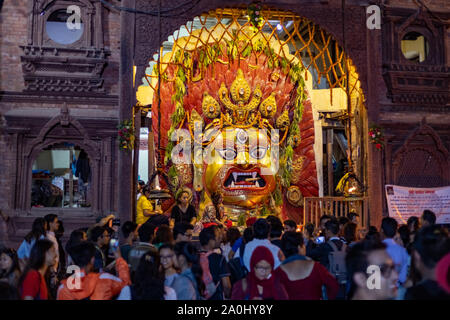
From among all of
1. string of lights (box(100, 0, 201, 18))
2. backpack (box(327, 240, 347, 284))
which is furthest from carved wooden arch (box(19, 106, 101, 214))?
backpack (box(327, 240, 347, 284))

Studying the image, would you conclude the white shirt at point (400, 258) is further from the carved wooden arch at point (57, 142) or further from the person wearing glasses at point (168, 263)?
the carved wooden arch at point (57, 142)

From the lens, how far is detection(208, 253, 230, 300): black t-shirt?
5.26 m

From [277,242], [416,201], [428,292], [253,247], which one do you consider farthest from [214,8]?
[428,292]

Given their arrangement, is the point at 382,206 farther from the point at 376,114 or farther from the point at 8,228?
the point at 8,228

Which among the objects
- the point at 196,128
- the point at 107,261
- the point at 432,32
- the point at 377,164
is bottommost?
the point at 107,261

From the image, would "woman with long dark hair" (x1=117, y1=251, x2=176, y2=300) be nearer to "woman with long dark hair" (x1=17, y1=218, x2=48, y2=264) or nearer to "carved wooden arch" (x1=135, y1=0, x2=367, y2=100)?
"woman with long dark hair" (x1=17, y1=218, x2=48, y2=264)

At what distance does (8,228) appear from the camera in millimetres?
10625

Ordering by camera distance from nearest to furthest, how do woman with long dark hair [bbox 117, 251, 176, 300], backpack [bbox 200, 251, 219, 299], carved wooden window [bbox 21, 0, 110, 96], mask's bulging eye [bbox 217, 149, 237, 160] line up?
woman with long dark hair [bbox 117, 251, 176, 300] < backpack [bbox 200, 251, 219, 299] < carved wooden window [bbox 21, 0, 110, 96] < mask's bulging eye [bbox 217, 149, 237, 160]

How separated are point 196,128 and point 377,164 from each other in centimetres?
457

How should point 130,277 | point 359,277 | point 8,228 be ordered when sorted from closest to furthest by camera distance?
1. point 359,277
2. point 130,277
3. point 8,228

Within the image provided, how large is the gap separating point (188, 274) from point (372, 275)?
172 centimetres

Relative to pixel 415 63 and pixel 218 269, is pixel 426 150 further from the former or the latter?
pixel 218 269
